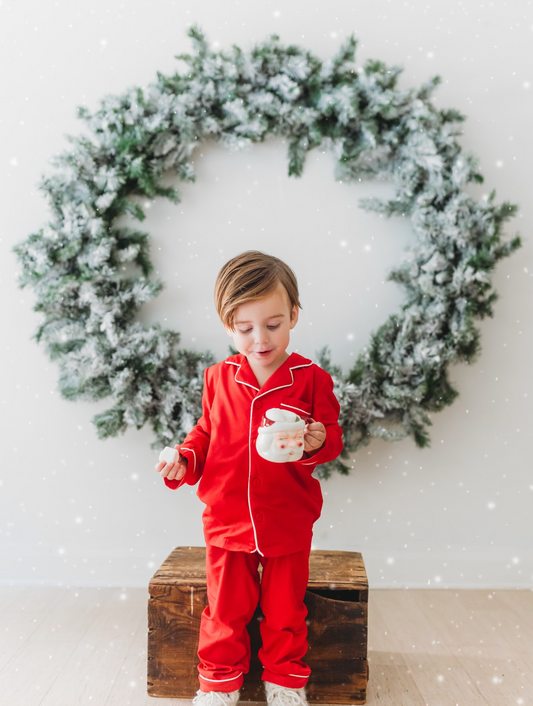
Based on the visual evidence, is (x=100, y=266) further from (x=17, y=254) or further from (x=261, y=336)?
(x=261, y=336)

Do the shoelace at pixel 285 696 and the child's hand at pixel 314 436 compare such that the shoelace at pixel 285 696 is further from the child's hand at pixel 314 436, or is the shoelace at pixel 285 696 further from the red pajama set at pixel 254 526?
the child's hand at pixel 314 436

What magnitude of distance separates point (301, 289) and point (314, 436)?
0.84 m

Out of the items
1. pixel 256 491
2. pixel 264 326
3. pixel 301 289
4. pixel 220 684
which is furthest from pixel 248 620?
pixel 301 289

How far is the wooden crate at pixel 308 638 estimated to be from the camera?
4.82 feet

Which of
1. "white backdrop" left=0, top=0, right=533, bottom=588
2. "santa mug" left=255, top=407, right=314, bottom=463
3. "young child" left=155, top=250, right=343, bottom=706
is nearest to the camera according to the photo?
"santa mug" left=255, top=407, right=314, bottom=463

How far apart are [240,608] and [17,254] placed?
4.40 ft

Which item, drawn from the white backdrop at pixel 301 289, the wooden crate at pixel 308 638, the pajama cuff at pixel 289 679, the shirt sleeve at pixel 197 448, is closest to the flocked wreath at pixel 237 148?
the white backdrop at pixel 301 289

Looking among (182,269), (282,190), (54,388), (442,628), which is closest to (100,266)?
(182,269)

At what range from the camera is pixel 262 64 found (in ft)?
6.30

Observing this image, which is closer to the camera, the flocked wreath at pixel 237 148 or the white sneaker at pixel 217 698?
the white sneaker at pixel 217 698

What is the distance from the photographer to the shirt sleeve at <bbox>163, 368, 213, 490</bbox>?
55.5 inches

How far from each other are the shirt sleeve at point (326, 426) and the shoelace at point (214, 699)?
1.80 feet

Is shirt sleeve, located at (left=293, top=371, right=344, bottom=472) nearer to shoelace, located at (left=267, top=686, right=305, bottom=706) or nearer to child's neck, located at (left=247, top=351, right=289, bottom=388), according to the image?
child's neck, located at (left=247, top=351, right=289, bottom=388)

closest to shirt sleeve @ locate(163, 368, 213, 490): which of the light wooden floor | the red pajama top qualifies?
the red pajama top
